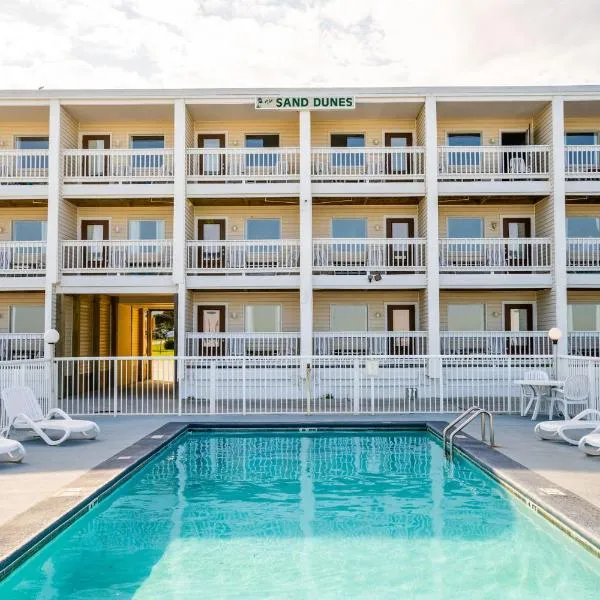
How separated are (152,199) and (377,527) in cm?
1562

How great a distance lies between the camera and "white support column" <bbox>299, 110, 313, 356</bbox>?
1958cm

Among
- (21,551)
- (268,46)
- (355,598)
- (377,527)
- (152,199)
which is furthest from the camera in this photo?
(152,199)

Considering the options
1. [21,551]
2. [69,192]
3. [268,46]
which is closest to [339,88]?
[268,46]

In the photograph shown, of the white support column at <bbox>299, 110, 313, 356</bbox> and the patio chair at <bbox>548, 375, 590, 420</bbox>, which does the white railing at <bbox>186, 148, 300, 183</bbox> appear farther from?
the patio chair at <bbox>548, 375, 590, 420</bbox>

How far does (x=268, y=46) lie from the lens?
19250 millimetres

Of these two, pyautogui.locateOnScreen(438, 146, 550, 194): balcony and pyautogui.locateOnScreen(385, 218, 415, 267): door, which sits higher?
pyautogui.locateOnScreen(438, 146, 550, 194): balcony

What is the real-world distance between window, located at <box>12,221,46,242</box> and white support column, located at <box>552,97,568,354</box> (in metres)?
16.4

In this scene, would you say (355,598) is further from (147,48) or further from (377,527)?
(147,48)

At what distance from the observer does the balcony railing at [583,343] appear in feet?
66.0

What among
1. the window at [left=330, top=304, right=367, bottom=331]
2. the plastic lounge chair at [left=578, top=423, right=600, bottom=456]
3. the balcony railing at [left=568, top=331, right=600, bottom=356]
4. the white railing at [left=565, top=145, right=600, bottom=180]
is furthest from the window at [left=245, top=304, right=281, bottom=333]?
the plastic lounge chair at [left=578, top=423, right=600, bottom=456]

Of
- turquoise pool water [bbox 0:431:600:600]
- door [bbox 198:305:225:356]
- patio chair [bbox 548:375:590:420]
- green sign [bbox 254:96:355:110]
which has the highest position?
green sign [bbox 254:96:355:110]

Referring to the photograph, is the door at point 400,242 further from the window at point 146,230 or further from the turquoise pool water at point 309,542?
the turquoise pool water at point 309,542

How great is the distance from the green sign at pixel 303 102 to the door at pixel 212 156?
209cm

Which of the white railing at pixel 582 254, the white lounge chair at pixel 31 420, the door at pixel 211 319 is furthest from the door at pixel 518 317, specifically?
the white lounge chair at pixel 31 420
